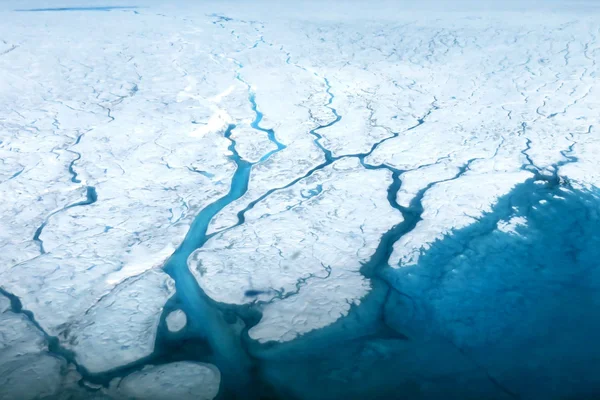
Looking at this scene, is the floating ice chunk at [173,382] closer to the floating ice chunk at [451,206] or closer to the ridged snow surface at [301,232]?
the ridged snow surface at [301,232]

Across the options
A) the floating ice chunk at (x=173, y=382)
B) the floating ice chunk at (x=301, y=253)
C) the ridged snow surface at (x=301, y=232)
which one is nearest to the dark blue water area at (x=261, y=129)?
the ridged snow surface at (x=301, y=232)

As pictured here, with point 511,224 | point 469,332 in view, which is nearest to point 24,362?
point 469,332

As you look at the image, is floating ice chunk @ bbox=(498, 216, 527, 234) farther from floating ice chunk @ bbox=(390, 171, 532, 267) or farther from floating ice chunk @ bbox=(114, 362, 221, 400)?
floating ice chunk @ bbox=(114, 362, 221, 400)

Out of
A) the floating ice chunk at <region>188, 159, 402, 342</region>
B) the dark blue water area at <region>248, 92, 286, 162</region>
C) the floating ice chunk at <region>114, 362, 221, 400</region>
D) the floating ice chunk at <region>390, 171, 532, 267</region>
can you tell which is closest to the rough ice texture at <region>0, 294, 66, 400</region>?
the floating ice chunk at <region>114, 362, 221, 400</region>

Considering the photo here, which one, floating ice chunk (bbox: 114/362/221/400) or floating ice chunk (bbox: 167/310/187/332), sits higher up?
floating ice chunk (bbox: 167/310/187/332)

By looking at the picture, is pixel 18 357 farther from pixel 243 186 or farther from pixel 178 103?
pixel 178 103
